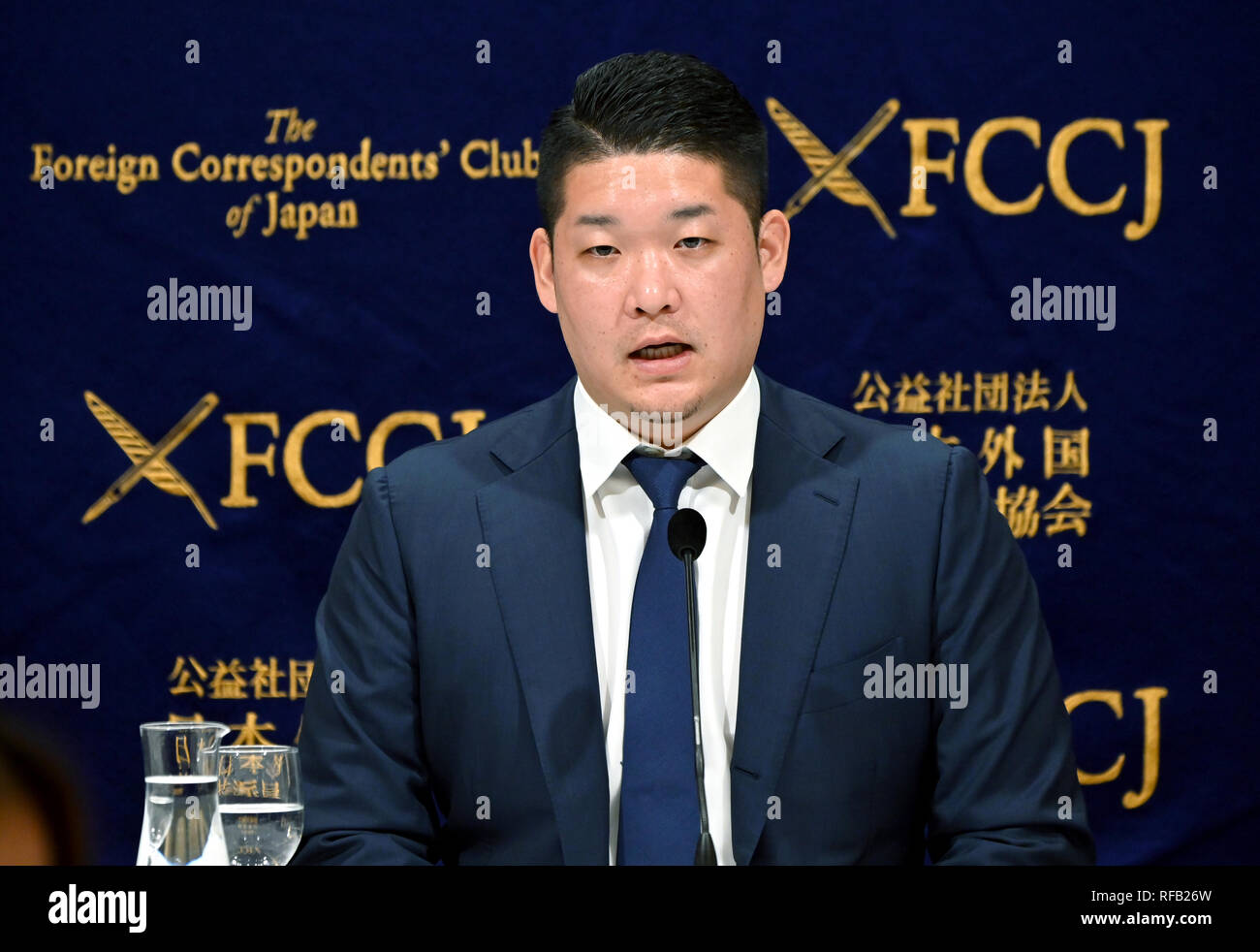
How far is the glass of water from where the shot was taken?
1264mm

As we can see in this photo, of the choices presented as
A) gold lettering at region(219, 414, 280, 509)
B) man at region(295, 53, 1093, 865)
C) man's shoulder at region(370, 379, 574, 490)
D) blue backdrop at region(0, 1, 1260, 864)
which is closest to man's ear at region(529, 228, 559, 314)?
man at region(295, 53, 1093, 865)

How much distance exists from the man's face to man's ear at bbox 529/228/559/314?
7 cm

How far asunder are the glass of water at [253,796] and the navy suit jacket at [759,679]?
7.2 inches

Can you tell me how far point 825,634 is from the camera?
160cm

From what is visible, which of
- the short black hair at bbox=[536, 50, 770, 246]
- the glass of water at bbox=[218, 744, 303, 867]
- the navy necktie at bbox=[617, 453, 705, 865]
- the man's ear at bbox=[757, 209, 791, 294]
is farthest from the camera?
the man's ear at bbox=[757, 209, 791, 294]

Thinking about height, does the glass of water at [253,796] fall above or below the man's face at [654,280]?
below

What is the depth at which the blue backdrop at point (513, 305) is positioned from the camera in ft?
7.98

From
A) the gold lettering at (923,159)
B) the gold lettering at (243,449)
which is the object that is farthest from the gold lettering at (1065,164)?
the gold lettering at (243,449)

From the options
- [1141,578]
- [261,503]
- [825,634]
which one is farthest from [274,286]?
[1141,578]

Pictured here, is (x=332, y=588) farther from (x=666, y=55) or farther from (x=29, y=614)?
(x=29, y=614)

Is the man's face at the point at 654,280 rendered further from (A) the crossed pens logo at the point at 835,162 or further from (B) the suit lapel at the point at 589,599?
(A) the crossed pens logo at the point at 835,162

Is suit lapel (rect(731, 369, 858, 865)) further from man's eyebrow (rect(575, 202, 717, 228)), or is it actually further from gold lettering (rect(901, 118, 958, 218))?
gold lettering (rect(901, 118, 958, 218))

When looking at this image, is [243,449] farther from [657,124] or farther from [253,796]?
[253,796]
